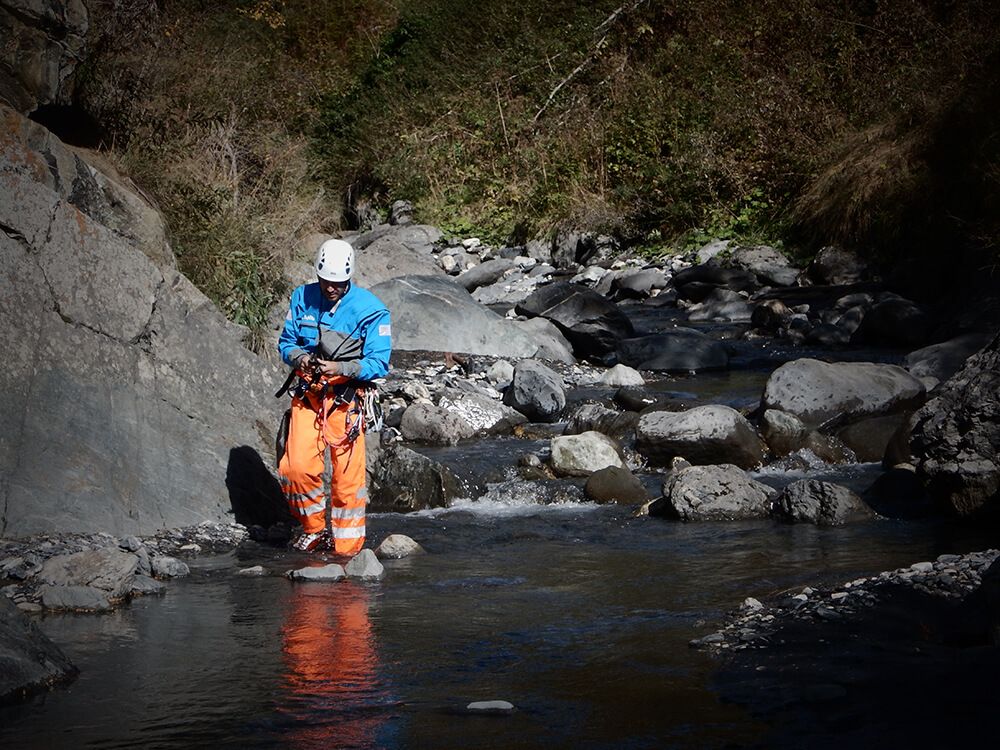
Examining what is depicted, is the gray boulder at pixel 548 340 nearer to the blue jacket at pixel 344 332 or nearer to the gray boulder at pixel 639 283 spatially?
the gray boulder at pixel 639 283

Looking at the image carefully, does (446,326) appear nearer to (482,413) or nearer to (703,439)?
(482,413)

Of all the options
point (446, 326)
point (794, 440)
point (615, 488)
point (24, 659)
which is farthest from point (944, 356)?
point (24, 659)

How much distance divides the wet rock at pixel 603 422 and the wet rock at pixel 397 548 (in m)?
3.48

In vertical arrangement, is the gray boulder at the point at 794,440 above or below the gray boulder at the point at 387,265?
below

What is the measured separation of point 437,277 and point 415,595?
927 centimetres

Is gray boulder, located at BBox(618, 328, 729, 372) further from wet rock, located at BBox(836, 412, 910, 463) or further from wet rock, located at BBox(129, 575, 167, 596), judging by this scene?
wet rock, located at BBox(129, 575, 167, 596)

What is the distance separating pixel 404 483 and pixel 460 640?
10.9ft

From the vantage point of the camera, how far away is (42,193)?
7406 mm

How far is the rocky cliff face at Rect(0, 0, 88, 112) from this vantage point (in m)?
10.2

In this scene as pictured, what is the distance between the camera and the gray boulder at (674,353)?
13539 mm

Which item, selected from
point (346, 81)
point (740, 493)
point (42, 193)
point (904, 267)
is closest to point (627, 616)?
point (740, 493)

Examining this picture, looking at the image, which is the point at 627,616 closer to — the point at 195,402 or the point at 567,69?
the point at 195,402

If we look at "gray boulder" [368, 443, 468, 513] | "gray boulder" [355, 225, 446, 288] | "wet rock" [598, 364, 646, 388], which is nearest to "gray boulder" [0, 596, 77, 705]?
"gray boulder" [368, 443, 468, 513]

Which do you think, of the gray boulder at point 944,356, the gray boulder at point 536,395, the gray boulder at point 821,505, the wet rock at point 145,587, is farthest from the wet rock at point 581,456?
the gray boulder at point 944,356
